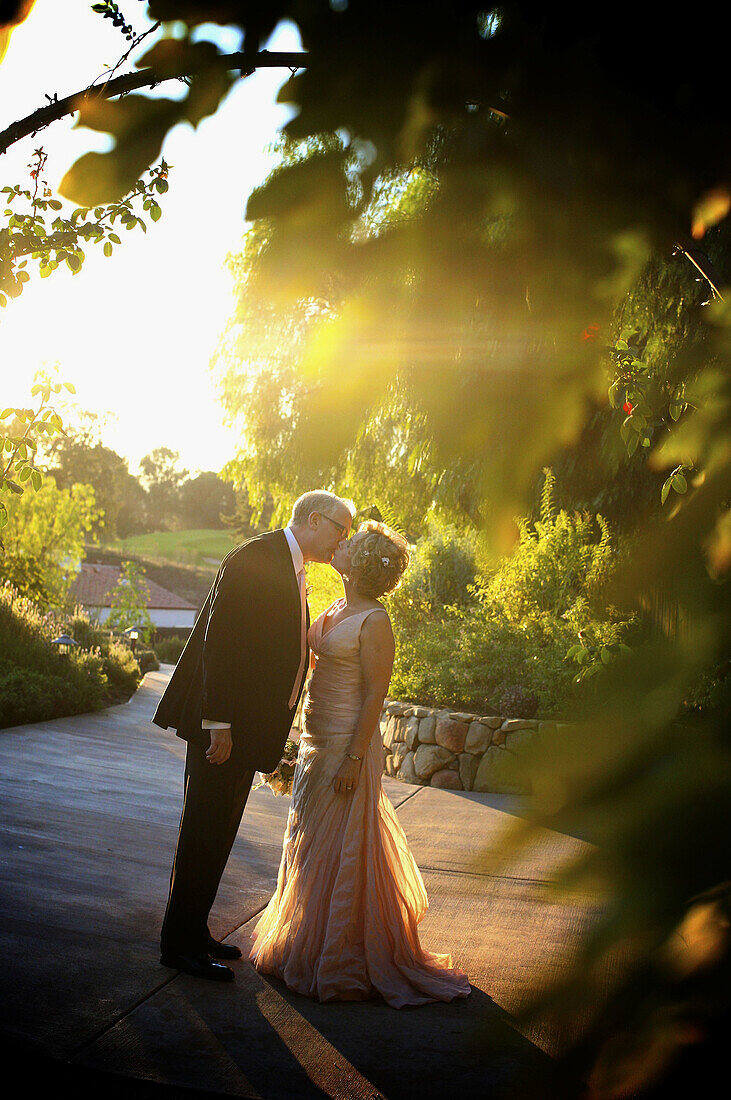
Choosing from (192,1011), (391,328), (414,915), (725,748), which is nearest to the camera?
(725,748)

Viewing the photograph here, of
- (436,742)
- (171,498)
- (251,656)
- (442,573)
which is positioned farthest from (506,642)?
(171,498)

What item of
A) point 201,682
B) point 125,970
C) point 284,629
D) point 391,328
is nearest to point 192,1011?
point 125,970

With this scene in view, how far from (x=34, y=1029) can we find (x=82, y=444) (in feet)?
206

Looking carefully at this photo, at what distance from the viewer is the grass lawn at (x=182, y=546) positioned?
218 ft

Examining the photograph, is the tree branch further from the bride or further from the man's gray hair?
the bride

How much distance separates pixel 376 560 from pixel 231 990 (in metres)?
1.82

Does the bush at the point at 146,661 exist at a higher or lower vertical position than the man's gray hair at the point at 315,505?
lower

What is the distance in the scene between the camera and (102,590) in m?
46.9

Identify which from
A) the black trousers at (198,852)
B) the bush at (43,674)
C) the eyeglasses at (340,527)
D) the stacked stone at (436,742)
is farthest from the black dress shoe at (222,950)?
the bush at (43,674)

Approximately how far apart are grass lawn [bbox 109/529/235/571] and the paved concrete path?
59.7 meters

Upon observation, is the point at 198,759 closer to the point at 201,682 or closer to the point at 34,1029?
the point at 201,682

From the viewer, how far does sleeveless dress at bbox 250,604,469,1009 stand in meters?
3.50

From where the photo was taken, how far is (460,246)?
0.93m

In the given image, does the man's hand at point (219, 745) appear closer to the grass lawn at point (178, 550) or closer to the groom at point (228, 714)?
the groom at point (228, 714)
